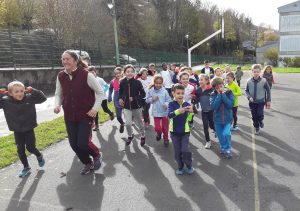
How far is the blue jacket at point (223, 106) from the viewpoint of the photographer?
6465mm

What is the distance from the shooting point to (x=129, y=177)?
18.7 feet

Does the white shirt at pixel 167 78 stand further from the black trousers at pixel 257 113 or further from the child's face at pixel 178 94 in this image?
the child's face at pixel 178 94

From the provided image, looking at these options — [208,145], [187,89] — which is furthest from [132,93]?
[208,145]

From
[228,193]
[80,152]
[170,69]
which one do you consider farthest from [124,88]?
[170,69]

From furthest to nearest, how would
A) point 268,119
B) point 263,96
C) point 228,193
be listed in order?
point 268,119, point 263,96, point 228,193

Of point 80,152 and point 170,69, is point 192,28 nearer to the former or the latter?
point 170,69

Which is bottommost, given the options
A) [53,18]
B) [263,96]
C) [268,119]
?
[268,119]

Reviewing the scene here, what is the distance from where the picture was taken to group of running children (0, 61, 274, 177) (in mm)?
5766

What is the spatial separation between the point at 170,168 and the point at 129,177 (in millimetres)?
735

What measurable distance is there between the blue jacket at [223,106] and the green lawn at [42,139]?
3.69 meters

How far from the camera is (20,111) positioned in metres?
5.87

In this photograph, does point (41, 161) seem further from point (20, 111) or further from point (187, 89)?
point (187, 89)

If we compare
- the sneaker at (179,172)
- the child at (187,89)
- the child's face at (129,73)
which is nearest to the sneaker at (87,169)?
the sneaker at (179,172)

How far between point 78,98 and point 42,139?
132 inches
